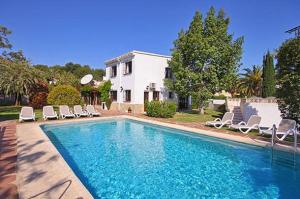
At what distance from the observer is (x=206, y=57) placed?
23000mm

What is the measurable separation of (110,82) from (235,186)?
25643 millimetres

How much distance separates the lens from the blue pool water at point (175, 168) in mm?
6070

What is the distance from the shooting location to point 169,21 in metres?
24.5

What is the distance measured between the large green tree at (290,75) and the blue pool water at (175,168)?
8.25ft

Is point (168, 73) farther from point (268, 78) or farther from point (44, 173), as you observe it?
point (44, 173)

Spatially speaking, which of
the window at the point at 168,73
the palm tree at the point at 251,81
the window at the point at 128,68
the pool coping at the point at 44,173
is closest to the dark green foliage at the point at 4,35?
the window at the point at 128,68

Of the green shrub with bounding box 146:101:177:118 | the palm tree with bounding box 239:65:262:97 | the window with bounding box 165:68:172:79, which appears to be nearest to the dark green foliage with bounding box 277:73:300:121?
the green shrub with bounding box 146:101:177:118

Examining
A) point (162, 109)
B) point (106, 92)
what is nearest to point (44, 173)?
point (162, 109)

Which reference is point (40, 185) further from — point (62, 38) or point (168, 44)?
point (62, 38)

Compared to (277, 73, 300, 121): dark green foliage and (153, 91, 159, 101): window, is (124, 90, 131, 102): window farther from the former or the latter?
(277, 73, 300, 121): dark green foliage

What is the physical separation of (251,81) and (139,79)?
24.0 metres

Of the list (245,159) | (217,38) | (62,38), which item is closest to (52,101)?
(62,38)

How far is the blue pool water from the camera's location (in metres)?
6.07

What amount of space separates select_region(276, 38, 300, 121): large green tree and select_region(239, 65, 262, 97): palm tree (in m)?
31.4
